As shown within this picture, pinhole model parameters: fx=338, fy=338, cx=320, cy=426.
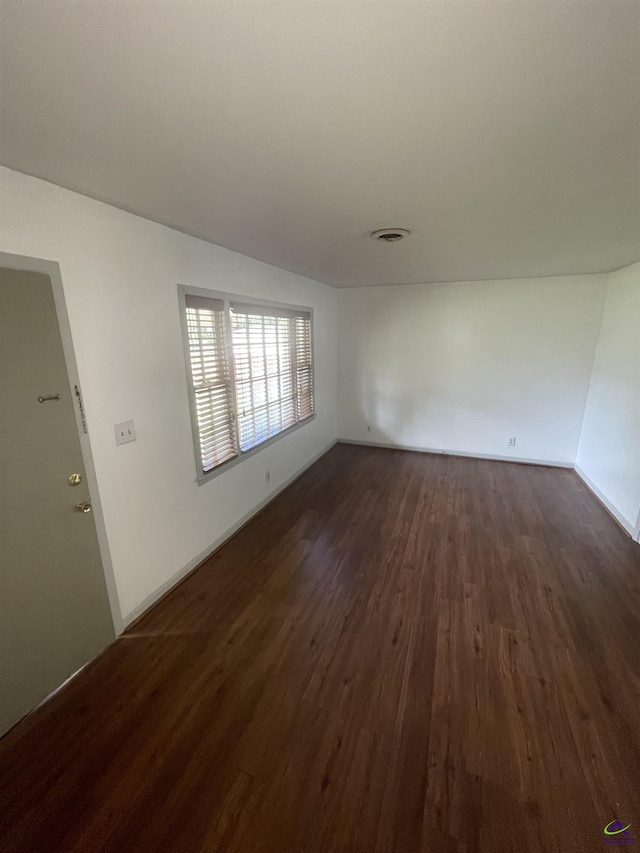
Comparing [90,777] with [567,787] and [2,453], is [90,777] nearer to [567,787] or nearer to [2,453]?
[2,453]

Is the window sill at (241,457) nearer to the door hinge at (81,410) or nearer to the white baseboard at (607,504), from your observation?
the door hinge at (81,410)

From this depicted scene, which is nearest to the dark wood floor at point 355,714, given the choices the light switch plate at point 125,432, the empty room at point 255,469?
the empty room at point 255,469

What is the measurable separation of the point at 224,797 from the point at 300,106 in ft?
7.97

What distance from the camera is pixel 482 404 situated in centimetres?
469

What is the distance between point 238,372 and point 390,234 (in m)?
1.57

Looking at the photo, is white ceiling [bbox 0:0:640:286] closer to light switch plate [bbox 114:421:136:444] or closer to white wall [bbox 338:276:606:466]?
light switch plate [bbox 114:421:136:444]

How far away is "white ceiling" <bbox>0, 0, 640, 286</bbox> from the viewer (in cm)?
72

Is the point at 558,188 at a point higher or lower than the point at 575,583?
higher

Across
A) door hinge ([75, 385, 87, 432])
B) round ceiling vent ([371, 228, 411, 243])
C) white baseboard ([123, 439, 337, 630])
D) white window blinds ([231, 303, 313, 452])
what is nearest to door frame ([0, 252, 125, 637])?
door hinge ([75, 385, 87, 432])

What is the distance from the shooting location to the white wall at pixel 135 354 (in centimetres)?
158

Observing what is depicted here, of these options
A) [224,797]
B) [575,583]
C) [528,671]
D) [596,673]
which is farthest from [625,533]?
[224,797]

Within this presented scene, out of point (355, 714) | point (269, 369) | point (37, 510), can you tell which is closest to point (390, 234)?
point (269, 369)

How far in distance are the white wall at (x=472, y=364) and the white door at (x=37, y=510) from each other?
13.4ft

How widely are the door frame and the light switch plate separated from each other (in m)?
0.17
